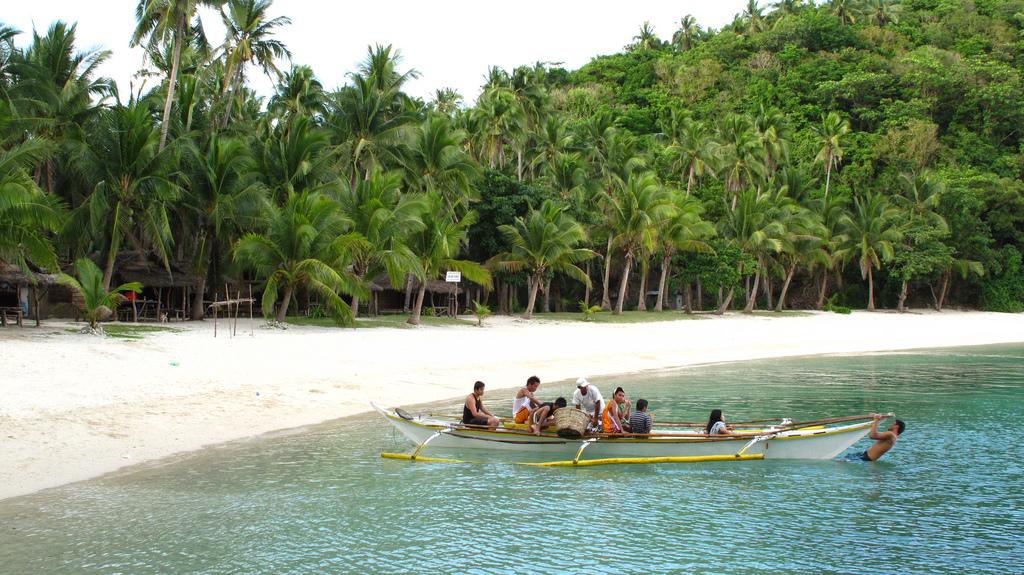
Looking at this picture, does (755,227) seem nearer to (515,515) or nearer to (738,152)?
(738,152)

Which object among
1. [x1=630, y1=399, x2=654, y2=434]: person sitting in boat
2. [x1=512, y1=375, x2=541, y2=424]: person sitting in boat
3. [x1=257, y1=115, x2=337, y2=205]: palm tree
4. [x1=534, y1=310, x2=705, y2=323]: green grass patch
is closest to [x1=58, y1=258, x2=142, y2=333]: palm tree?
[x1=257, y1=115, x2=337, y2=205]: palm tree

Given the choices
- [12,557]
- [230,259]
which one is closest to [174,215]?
[230,259]

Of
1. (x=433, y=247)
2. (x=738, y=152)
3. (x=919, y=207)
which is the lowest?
(x=433, y=247)

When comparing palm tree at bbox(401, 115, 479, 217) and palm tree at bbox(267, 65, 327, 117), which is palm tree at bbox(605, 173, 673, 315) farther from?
palm tree at bbox(267, 65, 327, 117)

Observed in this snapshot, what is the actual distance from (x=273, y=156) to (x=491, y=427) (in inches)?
830

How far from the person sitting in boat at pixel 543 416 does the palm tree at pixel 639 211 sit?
27711mm

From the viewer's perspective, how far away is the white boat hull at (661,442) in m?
12.9

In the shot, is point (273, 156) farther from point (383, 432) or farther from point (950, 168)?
point (950, 168)

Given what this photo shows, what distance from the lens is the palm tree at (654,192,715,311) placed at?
42.8 m

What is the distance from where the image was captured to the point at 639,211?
40688 millimetres

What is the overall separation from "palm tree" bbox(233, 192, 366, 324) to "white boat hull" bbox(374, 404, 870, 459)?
13.7 metres

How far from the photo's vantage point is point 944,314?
52.5m

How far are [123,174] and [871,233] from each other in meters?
42.9

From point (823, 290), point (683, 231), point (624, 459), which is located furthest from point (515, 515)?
point (823, 290)
